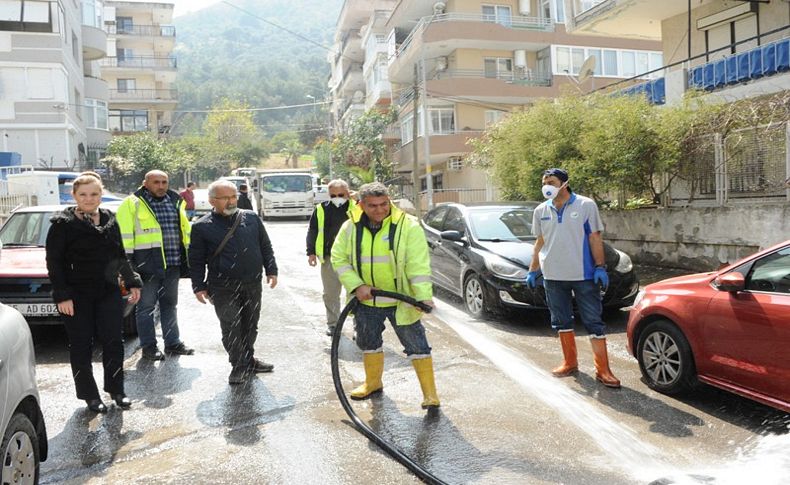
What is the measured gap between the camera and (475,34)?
114ft

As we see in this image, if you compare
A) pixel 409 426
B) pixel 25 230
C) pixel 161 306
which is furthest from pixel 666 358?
pixel 25 230

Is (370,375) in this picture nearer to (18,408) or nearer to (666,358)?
(666,358)

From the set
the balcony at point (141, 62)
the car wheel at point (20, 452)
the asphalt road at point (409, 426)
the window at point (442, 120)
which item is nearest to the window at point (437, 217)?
the asphalt road at point (409, 426)

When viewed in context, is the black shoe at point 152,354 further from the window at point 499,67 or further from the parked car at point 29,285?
the window at point 499,67

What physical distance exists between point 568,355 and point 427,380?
1.69 metres

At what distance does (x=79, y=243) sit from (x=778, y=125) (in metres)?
10.9

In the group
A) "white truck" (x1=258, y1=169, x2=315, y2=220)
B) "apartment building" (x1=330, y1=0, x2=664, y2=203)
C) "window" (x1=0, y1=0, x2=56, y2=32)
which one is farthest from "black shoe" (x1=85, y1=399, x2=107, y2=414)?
"window" (x1=0, y1=0, x2=56, y2=32)

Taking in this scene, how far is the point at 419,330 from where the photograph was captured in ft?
17.0

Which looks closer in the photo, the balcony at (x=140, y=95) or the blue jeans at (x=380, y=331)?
the blue jeans at (x=380, y=331)

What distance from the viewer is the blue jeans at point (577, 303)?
5.92m

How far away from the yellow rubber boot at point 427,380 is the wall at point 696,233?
7932 millimetres

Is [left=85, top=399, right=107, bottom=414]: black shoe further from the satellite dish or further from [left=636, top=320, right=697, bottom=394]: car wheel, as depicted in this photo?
the satellite dish

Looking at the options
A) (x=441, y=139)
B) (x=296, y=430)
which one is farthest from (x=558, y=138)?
(x=441, y=139)

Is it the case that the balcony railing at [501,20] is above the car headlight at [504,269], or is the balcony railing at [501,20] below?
above
